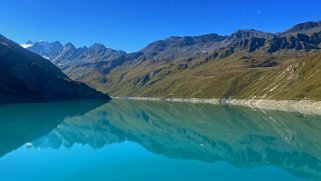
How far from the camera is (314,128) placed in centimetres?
10038

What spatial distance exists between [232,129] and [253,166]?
53.1 m

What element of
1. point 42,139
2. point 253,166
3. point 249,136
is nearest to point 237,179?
point 253,166

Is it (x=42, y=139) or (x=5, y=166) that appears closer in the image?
(x=5, y=166)

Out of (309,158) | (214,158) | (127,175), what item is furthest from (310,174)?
(127,175)

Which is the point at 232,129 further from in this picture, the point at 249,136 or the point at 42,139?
the point at 42,139

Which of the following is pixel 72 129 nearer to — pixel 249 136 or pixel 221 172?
pixel 249 136

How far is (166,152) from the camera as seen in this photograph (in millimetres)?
72062

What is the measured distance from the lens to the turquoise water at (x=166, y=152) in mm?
51188

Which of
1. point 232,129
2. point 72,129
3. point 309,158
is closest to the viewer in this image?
point 309,158

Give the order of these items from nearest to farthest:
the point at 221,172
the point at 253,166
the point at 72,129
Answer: the point at 221,172 < the point at 253,166 < the point at 72,129

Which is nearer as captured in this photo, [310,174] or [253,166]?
[310,174]

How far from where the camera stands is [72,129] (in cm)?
11725

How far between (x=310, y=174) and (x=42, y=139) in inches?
2458

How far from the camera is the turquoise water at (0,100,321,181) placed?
5119cm
